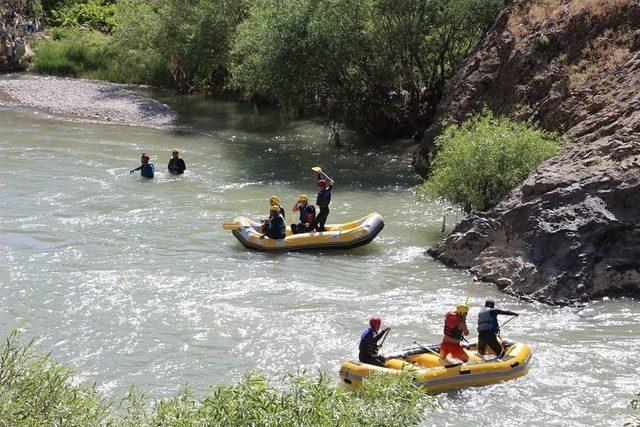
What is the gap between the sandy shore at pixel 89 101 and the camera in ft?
117

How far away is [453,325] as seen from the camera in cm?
1362

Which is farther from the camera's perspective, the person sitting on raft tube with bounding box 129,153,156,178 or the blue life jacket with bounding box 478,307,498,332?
the person sitting on raft tube with bounding box 129,153,156,178

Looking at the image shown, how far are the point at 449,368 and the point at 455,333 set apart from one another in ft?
1.95

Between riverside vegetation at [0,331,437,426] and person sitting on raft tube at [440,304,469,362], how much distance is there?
223 inches

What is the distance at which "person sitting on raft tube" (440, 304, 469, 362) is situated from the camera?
44.8 ft

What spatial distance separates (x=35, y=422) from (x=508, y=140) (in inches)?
579

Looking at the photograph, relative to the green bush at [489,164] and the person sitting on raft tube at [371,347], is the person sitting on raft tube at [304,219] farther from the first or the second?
the person sitting on raft tube at [371,347]

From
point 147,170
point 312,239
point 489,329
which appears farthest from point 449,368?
point 147,170

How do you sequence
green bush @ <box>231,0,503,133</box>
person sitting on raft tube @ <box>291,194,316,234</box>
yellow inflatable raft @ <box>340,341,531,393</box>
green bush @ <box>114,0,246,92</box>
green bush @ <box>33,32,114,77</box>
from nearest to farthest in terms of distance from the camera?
yellow inflatable raft @ <box>340,341,531,393</box>, person sitting on raft tube @ <box>291,194,316,234</box>, green bush @ <box>231,0,503,133</box>, green bush @ <box>114,0,246,92</box>, green bush @ <box>33,32,114,77</box>

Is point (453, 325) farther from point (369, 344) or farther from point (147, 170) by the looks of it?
point (147, 170)

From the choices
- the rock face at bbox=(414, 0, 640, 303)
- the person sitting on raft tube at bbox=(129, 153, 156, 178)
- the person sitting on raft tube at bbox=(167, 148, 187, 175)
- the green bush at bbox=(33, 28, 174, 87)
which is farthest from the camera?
the green bush at bbox=(33, 28, 174, 87)

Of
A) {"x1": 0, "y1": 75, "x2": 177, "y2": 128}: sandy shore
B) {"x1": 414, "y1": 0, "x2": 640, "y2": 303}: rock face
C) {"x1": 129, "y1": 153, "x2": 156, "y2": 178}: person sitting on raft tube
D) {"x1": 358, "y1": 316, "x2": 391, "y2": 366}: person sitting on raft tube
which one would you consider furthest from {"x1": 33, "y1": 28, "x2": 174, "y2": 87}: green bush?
{"x1": 358, "y1": 316, "x2": 391, "y2": 366}: person sitting on raft tube

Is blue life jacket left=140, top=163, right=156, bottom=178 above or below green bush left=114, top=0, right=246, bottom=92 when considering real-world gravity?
below

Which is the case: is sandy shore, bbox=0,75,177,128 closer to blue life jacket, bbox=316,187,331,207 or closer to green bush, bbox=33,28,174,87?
green bush, bbox=33,28,174,87
